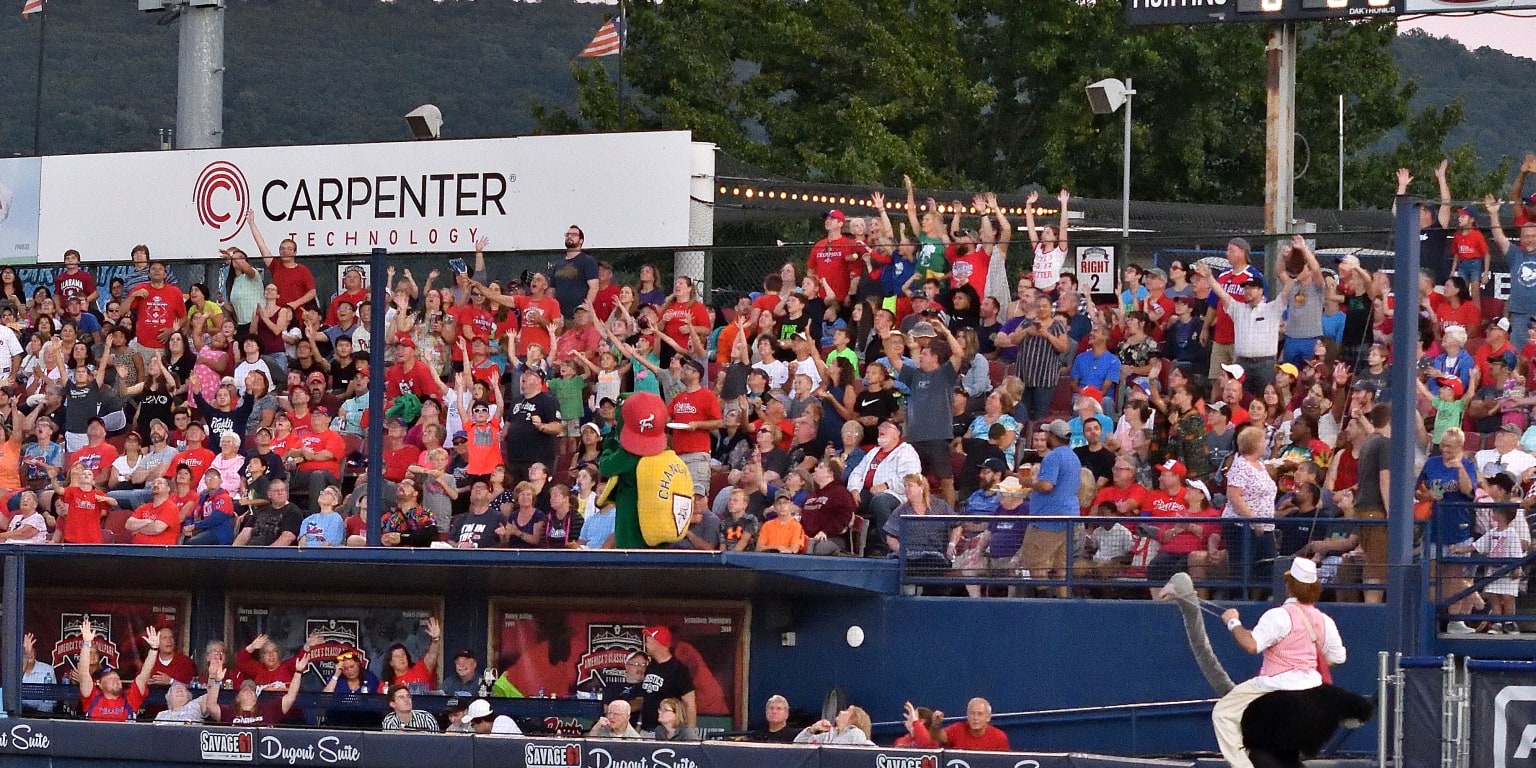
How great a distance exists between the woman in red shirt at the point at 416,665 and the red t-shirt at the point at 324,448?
7.30ft

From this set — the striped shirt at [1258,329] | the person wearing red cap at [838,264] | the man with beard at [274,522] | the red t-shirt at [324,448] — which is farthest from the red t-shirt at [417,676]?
the striped shirt at [1258,329]

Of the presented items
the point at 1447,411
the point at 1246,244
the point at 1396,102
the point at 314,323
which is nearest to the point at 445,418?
the point at 314,323

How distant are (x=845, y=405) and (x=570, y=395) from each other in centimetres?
282

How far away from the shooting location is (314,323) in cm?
2145

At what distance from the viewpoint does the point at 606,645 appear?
17.3m

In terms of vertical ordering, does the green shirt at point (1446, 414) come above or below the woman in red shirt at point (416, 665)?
above

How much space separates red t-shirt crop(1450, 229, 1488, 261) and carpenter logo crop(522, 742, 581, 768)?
863 cm

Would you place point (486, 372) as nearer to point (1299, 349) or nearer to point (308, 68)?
point (1299, 349)

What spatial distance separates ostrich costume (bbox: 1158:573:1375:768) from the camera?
11.8 meters

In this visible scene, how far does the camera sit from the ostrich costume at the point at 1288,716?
11.8 meters

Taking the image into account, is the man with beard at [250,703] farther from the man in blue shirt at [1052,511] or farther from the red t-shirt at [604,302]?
the man in blue shirt at [1052,511]

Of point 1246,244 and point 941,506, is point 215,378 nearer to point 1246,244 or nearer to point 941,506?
Answer: point 941,506

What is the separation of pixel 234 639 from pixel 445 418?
2.83 meters

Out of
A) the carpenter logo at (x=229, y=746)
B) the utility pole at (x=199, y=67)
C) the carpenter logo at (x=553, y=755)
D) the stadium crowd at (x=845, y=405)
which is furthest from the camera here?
the utility pole at (x=199, y=67)
